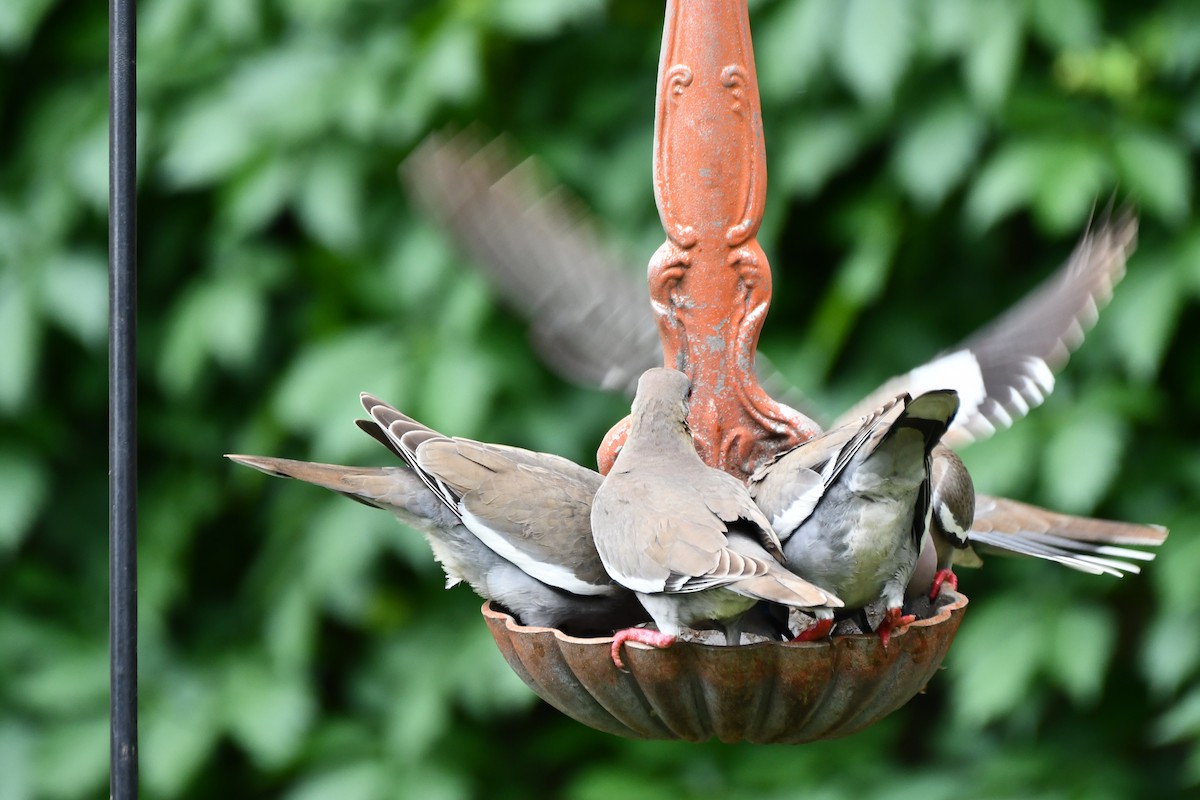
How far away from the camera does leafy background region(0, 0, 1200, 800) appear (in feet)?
8.57

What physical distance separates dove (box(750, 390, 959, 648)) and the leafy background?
39.6 inches

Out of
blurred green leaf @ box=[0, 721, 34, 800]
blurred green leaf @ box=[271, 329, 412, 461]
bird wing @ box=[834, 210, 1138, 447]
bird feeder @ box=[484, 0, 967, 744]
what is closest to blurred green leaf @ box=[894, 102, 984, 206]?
bird wing @ box=[834, 210, 1138, 447]

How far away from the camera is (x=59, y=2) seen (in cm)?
325

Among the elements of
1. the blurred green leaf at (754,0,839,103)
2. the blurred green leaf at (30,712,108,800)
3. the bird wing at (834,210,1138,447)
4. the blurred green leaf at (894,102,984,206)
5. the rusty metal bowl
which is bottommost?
the rusty metal bowl

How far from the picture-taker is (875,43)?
2471 millimetres

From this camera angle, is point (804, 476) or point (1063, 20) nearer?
point (804, 476)

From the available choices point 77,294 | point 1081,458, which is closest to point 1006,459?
point 1081,458

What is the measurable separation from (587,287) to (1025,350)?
0.64m

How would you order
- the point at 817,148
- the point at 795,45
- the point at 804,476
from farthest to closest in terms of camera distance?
the point at 817,148
the point at 795,45
the point at 804,476

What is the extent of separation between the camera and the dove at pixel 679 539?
1412 mm

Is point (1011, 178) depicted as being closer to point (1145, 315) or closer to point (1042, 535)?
point (1145, 315)

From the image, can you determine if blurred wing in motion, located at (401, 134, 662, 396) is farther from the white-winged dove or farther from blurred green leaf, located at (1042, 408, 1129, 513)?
blurred green leaf, located at (1042, 408, 1129, 513)

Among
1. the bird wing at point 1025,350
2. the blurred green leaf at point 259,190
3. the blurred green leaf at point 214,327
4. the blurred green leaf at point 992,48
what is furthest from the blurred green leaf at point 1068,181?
the blurred green leaf at point 214,327

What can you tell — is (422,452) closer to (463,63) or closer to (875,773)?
(463,63)
